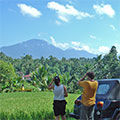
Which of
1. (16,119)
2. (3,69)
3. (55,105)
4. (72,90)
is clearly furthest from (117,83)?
(3,69)

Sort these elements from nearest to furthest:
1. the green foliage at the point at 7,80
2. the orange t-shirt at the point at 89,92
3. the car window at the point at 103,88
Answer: the orange t-shirt at the point at 89,92
the car window at the point at 103,88
the green foliage at the point at 7,80

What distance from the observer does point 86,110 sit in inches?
188

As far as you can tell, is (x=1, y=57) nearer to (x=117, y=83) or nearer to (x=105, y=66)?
(x=105, y=66)

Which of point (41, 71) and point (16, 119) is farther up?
point (41, 71)

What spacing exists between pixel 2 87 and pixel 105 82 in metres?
23.4

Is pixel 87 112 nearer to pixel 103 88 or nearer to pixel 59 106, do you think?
pixel 59 106

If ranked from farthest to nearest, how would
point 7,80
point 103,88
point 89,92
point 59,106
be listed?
point 7,80, point 103,88, point 59,106, point 89,92

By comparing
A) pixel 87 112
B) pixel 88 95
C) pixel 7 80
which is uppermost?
pixel 7 80

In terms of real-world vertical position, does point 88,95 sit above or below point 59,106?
above

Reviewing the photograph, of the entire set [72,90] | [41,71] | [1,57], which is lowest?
[72,90]

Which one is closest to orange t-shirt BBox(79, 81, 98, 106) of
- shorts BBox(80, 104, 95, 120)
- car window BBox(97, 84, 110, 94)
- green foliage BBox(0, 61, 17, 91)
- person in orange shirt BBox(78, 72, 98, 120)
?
person in orange shirt BBox(78, 72, 98, 120)

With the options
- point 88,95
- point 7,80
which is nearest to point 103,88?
point 88,95

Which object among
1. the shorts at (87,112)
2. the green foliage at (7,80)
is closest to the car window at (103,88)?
the shorts at (87,112)

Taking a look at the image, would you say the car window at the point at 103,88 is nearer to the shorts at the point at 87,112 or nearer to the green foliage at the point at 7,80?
the shorts at the point at 87,112
